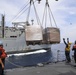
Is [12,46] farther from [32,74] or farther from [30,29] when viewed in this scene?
[32,74]

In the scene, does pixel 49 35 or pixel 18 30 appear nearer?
pixel 49 35

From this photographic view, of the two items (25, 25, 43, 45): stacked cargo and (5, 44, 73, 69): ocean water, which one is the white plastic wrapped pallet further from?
(5, 44, 73, 69): ocean water

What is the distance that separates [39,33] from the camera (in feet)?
190

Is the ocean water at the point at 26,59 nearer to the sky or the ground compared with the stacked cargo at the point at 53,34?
nearer to the ground

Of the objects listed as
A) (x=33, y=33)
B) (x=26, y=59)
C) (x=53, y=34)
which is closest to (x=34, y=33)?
(x=33, y=33)

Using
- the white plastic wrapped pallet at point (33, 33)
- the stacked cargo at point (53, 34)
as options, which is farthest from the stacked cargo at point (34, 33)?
the stacked cargo at point (53, 34)

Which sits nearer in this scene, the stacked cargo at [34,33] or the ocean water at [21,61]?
the ocean water at [21,61]

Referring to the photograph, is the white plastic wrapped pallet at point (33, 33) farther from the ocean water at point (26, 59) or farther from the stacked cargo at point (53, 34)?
the stacked cargo at point (53, 34)

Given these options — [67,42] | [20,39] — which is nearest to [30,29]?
[20,39]

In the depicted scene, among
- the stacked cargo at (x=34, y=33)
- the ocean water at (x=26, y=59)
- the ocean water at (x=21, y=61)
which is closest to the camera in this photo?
the ocean water at (x=21, y=61)

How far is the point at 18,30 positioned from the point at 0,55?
Answer: 6209 centimetres

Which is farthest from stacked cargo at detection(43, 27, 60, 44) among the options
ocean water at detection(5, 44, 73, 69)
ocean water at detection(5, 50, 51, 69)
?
ocean water at detection(5, 50, 51, 69)

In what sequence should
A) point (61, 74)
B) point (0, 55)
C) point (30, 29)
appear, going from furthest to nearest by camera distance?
point (30, 29), point (61, 74), point (0, 55)

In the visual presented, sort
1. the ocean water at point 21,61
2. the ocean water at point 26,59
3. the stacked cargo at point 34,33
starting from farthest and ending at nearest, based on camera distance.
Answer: the stacked cargo at point 34,33, the ocean water at point 26,59, the ocean water at point 21,61
